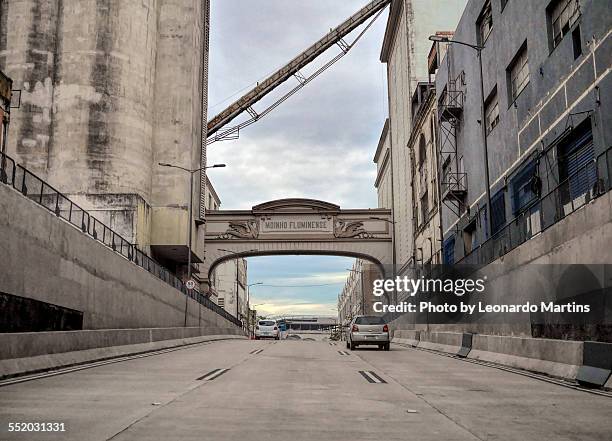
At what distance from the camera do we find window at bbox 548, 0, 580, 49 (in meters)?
19.8

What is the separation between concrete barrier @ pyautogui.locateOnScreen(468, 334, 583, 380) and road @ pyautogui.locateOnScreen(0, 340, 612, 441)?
818 millimetres

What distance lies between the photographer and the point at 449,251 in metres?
39.9

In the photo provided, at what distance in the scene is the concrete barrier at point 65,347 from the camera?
524 inches

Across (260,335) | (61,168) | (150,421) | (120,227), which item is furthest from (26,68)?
(150,421)

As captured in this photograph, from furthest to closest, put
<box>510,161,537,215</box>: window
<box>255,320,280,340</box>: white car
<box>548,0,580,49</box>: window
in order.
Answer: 1. <box>255,320,280,340</box>: white car
2. <box>510,161,537,215</box>: window
3. <box>548,0,580,49</box>: window

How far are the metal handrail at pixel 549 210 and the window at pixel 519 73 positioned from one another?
6734 millimetres

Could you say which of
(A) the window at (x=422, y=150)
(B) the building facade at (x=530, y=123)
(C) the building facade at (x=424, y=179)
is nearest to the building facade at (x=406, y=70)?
(C) the building facade at (x=424, y=179)

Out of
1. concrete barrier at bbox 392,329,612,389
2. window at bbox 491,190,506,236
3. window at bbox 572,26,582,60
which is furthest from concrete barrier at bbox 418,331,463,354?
window at bbox 572,26,582,60

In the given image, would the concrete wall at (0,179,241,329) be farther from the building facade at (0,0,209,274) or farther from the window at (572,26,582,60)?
the window at (572,26,582,60)

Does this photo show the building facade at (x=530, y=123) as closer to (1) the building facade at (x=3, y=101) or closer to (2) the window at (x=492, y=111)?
(2) the window at (x=492, y=111)

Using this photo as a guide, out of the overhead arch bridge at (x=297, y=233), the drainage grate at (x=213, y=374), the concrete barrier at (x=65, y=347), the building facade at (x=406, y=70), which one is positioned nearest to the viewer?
the concrete barrier at (x=65, y=347)

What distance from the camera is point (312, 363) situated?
18.9 meters

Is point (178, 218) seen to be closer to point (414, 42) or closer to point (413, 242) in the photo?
point (413, 242)

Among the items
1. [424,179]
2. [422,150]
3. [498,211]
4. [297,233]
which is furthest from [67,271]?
[297,233]
